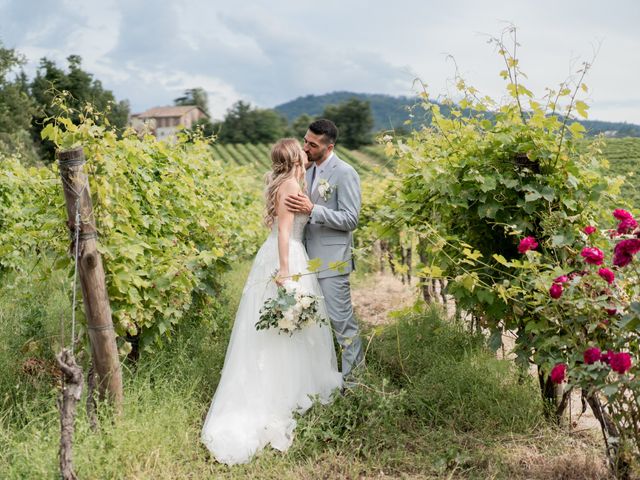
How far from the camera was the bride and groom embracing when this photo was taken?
12.4 feet

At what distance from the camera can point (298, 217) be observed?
167 inches

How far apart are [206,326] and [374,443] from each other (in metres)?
2.30

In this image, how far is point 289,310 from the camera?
155 inches

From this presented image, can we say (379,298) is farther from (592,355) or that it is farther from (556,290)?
(592,355)

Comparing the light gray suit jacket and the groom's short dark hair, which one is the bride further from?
the groom's short dark hair

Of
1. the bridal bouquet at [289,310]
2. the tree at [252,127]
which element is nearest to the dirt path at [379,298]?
the bridal bouquet at [289,310]

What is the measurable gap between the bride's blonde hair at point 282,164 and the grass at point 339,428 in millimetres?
1157

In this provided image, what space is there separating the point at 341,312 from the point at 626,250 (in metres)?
2.19

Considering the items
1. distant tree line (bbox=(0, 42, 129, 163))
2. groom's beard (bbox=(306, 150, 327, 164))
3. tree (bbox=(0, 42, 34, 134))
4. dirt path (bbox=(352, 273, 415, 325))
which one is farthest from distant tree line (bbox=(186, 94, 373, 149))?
groom's beard (bbox=(306, 150, 327, 164))

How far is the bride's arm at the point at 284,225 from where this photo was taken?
13.4ft

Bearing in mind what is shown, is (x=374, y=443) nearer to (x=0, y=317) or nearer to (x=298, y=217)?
(x=298, y=217)

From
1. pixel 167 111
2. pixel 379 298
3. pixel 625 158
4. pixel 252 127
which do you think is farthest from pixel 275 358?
pixel 167 111

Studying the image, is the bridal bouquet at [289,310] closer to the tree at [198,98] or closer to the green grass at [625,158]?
the green grass at [625,158]

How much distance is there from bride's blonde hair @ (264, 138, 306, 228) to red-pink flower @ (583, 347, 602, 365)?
89.0 inches
